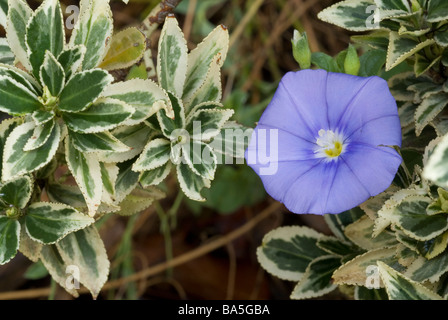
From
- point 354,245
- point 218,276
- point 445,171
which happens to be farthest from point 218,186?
point 445,171

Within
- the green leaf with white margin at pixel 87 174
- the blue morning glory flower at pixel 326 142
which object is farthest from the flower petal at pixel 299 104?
the green leaf with white margin at pixel 87 174

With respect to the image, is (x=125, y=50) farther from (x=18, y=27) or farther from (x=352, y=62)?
(x=352, y=62)

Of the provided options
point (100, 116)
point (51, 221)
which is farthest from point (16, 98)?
point (51, 221)

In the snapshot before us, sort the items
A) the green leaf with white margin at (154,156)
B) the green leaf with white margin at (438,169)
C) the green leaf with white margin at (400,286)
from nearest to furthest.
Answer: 1. the green leaf with white margin at (438,169)
2. the green leaf with white margin at (400,286)
3. the green leaf with white margin at (154,156)

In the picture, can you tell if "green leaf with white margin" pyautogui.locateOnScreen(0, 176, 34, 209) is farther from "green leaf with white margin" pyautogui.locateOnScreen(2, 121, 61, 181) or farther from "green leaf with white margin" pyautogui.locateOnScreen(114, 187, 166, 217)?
"green leaf with white margin" pyautogui.locateOnScreen(114, 187, 166, 217)

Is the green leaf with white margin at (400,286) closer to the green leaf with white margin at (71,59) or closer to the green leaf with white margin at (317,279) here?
the green leaf with white margin at (317,279)
